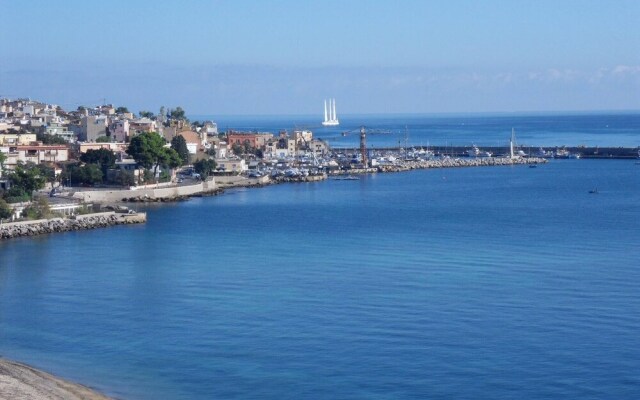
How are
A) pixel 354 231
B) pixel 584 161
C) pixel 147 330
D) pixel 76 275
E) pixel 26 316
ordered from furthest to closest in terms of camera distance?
pixel 584 161
pixel 354 231
pixel 76 275
pixel 26 316
pixel 147 330

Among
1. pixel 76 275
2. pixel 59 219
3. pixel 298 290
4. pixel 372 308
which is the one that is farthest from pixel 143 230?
pixel 372 308

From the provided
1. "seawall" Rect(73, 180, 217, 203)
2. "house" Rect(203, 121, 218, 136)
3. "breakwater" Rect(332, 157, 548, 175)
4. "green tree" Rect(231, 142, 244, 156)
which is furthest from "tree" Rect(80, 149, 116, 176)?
"house" Rect(203, 121, 218, 136)

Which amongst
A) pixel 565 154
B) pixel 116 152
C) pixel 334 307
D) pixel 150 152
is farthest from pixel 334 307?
pixel 565 154

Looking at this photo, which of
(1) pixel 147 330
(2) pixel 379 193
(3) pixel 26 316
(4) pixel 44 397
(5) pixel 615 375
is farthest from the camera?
(2) pixel 379 193

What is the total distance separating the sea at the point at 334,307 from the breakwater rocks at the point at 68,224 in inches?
10.3

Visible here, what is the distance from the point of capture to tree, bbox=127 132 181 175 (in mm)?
21641

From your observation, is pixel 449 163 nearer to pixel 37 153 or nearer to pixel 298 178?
pixel 298 178

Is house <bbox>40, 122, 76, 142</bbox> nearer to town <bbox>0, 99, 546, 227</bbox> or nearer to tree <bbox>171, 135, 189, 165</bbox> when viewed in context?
town <bbox>0, 99, 546, 227</bbox>

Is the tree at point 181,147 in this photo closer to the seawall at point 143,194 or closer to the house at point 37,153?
the house at point 37,153

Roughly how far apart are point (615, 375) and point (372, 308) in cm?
251

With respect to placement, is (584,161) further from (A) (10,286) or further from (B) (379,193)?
(A) (10,286)

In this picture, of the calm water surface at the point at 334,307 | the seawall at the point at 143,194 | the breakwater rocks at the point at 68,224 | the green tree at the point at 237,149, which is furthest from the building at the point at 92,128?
the calm water surface at the point at 334,307

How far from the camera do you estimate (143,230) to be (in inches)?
618

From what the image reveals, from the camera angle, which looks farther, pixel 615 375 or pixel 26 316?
pixel 26 316
